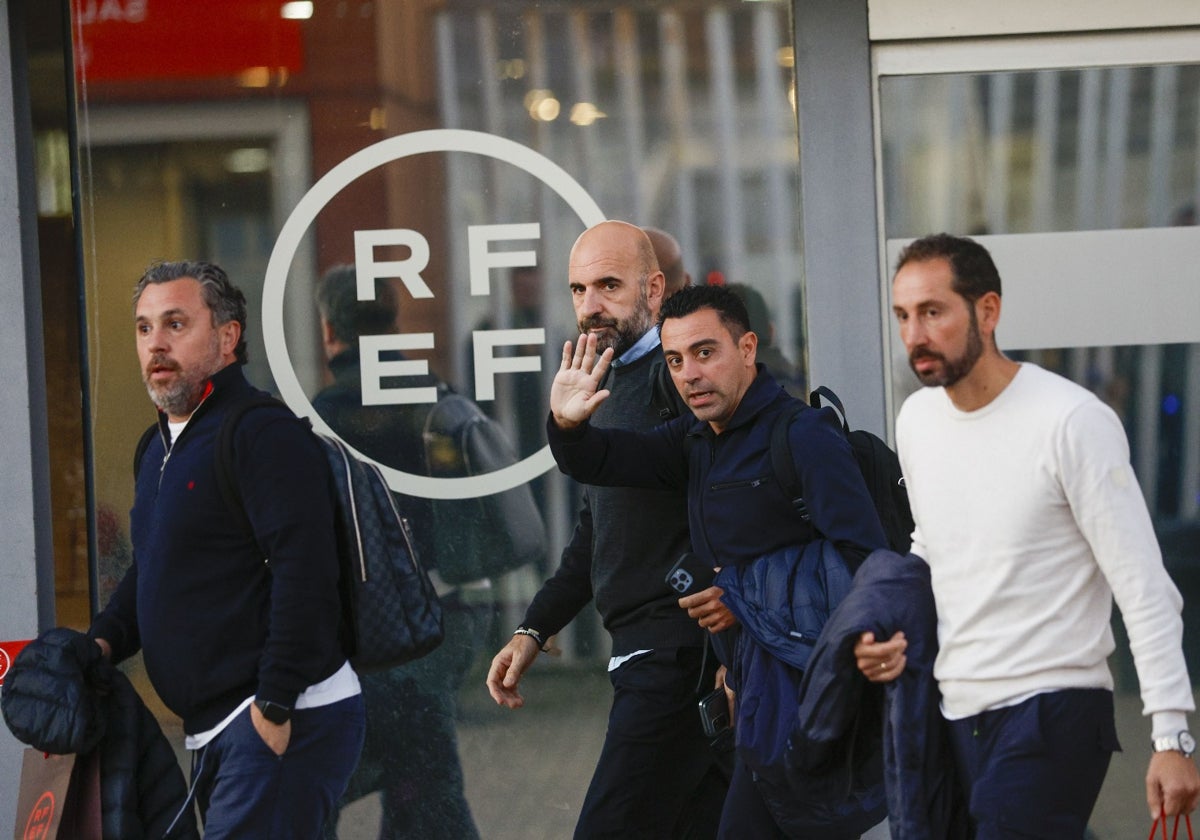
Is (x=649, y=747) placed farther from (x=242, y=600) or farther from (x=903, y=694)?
(x=242, y=600)

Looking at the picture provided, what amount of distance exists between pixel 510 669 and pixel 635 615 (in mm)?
448

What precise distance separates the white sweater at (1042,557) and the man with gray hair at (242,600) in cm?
146

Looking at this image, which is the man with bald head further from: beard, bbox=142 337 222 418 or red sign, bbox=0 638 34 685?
red sign, bbox=0 638 34 685

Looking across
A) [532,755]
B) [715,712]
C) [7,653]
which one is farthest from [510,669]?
[7,653]

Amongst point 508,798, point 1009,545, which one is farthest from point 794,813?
point 508,798

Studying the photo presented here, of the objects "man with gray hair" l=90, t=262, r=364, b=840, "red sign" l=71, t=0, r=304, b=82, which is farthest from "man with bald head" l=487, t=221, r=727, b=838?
"red sign" l=71, t=0, r=304, b=82

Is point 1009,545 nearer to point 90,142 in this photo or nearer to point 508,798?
point 508,798

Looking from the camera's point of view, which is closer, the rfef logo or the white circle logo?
the rfef logo

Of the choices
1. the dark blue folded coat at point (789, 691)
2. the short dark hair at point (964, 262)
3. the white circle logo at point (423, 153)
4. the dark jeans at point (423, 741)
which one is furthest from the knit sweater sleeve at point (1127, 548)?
the dark jeans at point (423, 741)

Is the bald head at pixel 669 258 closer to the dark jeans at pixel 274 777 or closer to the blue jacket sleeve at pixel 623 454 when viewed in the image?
the blue jacket sleeve at pixel 623 454

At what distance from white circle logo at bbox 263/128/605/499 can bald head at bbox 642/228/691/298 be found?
0.70 feet

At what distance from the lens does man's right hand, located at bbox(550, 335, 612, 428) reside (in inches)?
160

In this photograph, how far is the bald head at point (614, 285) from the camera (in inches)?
180

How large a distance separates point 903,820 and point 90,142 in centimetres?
393
